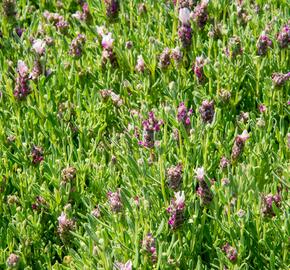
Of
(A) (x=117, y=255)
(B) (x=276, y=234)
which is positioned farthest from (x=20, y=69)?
(B) (x=276, y=234)

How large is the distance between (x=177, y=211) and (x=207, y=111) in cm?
54

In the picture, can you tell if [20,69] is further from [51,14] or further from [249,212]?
[249,212]

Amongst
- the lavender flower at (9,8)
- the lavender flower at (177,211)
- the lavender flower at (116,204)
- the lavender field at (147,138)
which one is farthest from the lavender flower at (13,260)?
the lavender flower at (9,8)

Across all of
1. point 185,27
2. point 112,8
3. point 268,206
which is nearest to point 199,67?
point 185,27

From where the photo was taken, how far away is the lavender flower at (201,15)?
3238 mm

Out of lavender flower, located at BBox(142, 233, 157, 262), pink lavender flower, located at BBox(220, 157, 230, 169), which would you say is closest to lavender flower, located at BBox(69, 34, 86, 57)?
pink lavender flower, located at BBox(220, 157, 230, 169)

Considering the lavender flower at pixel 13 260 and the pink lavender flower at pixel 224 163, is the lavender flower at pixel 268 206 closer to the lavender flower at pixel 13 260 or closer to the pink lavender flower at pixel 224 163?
the pink lavender flower at pixel 224 163

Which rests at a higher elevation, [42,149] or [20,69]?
[20,69]

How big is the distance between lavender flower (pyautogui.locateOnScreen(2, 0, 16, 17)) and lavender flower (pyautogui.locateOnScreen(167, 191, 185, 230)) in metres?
1.74

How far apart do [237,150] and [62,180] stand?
2.25 ft

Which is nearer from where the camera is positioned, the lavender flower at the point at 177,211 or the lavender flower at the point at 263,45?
the lavender flower at the point at 177,211

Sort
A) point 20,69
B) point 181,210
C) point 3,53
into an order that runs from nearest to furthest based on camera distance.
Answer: point 181,210, point 20,69, point 3,53

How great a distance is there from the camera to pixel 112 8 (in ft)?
10.9

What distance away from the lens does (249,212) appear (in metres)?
2.22
